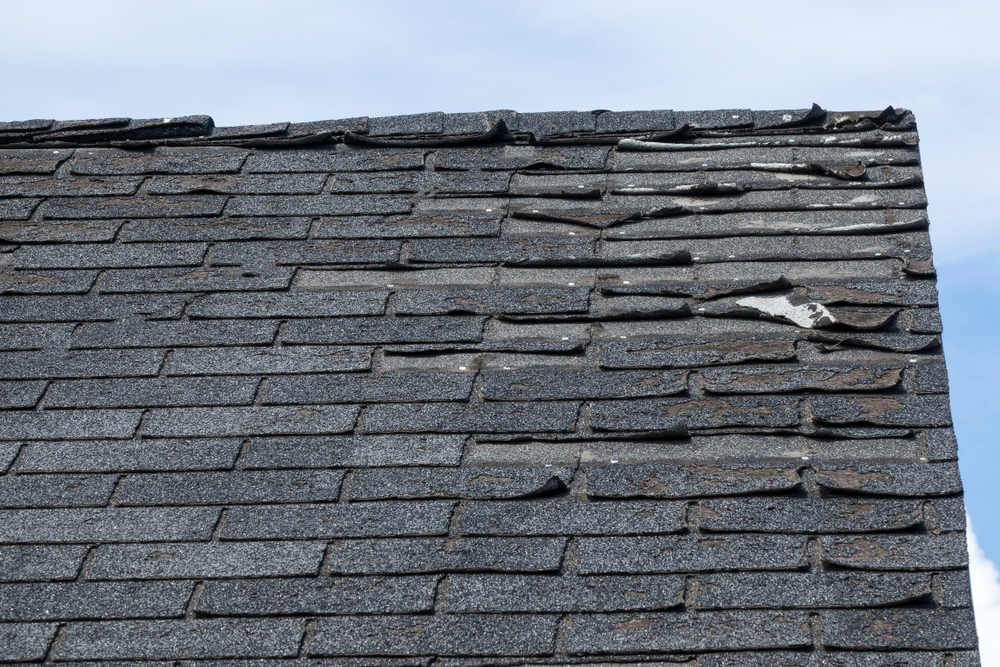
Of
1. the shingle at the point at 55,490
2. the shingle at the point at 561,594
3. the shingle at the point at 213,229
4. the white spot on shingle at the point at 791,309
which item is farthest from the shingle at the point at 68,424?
the white spot on shingle at the point at 791,309

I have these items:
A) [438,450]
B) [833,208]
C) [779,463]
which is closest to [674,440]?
[779,463]

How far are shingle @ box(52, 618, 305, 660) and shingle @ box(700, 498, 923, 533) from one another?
0.95 meters

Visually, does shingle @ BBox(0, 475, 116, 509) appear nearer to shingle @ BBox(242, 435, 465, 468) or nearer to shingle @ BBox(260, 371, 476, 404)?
shingle @ BBox(242, 435, 465, 468)

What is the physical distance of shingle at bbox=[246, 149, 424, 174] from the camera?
454cm

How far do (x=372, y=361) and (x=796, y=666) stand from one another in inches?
57.5

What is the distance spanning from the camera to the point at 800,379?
11.2 feet

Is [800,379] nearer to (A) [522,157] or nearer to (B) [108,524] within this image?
(A) [522,157]

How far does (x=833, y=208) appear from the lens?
4105mm

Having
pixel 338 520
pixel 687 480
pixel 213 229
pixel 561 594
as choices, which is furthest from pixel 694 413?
pixel 213 229

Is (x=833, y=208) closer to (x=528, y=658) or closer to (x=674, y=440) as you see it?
(x=674, y=440)

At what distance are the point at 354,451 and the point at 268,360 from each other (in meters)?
0.47

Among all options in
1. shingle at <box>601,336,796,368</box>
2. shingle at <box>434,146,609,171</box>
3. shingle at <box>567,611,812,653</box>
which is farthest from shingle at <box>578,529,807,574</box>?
shingle at <box>434,146,609,171</box>

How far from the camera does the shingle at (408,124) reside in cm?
470

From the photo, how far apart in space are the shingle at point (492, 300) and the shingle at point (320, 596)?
41.3 inches
